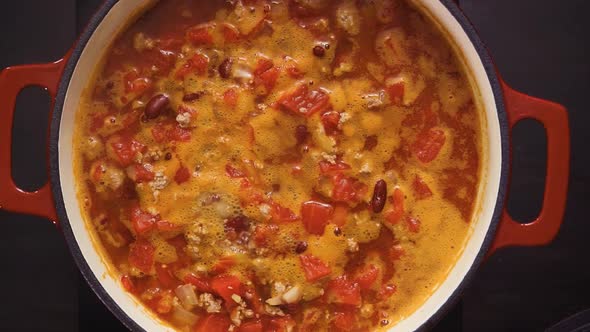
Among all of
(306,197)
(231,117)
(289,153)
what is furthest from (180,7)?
(306,197)

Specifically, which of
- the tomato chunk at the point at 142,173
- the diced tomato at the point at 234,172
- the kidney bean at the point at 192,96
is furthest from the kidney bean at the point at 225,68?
the tomato chunk at the point at 142,173

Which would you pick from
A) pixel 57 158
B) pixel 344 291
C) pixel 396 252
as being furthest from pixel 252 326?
pixel 57 158

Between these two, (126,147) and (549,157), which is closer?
(549,157)

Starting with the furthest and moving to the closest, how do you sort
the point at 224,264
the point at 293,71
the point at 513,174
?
the point at 513,174 < the point at 224,264 < the point at 293,71

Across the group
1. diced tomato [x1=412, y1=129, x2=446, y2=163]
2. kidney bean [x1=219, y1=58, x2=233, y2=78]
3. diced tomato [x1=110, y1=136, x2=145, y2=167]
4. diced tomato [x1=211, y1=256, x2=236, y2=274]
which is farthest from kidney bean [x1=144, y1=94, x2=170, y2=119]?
diced tomato [x1=412, y1=129, x2=446, y2=163]

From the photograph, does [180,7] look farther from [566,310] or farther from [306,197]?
[566,310]

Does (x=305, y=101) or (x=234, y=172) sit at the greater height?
(x=305, y=101)

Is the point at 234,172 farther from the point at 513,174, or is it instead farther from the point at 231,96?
the point at 513,174
